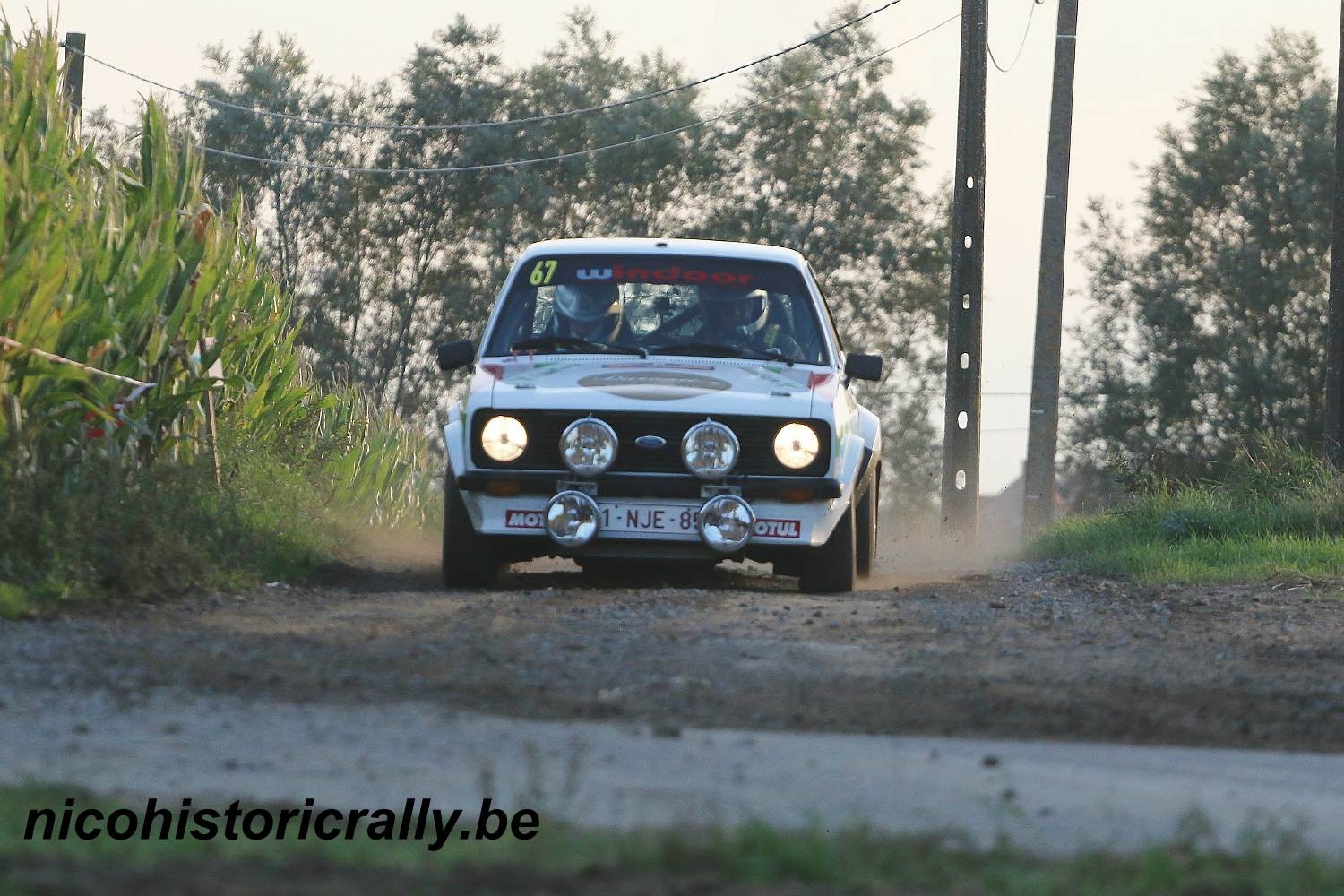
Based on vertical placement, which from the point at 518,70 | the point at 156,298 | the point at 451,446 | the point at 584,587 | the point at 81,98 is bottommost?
the point at 584,587

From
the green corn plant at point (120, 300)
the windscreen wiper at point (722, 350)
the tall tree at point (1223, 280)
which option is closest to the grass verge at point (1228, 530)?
the windscreen wiper at point (722, 350)

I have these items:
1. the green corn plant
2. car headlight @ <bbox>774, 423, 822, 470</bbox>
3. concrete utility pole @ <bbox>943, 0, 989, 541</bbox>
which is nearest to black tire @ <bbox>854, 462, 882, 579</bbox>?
car headlight @ <bbox>774, 423, 822, 470</bbox>

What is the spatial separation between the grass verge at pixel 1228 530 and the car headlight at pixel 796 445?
2.97 m

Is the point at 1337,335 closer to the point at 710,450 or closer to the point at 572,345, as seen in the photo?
the point at 572,345

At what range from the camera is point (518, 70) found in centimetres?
4878

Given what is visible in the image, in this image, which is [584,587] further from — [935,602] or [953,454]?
[953,454]

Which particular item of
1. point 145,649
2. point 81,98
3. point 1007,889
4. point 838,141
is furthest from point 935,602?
Answer: point 838,141

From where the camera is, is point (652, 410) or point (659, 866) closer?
point (659, 866)

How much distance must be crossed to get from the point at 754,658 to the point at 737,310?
4.24 m

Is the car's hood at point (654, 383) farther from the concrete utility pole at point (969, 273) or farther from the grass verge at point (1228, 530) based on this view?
the concrete utility pole at point (969, 273)

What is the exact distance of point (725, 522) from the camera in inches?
360

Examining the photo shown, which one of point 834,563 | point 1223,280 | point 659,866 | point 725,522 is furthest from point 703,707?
point 1223,280

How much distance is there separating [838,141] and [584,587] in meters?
39.5

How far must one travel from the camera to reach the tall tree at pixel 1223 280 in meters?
41.4
